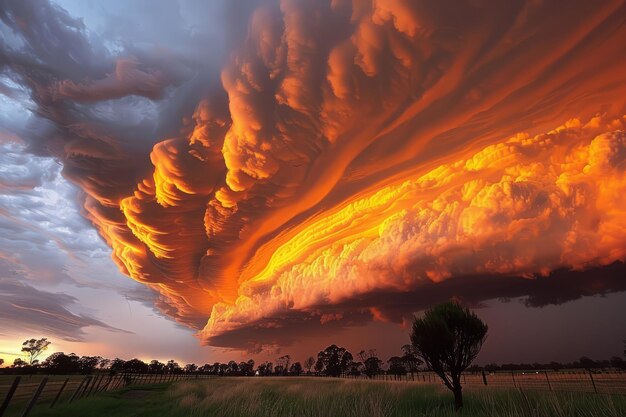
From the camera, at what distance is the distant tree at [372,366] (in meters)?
141

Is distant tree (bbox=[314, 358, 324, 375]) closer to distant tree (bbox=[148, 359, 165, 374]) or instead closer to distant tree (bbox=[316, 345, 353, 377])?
distant tree (bbox=[316, 345, 353, 377])

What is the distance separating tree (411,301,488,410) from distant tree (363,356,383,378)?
138 meters

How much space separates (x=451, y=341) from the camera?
17.2m

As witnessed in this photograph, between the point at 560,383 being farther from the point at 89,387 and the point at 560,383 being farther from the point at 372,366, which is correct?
the point at 372,366

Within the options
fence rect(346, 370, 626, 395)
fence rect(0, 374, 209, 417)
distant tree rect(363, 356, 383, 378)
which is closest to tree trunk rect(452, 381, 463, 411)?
fence rect(346, 370, 626, 395)

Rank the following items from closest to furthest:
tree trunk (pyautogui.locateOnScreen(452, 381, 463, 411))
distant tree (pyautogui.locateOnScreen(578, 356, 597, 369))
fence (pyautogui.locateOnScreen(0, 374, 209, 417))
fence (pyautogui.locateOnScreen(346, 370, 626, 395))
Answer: fence (pyautogui.locateOnScreen(0, 374, 209, 417)), tree trunk (pyautogui.locateOnScreen(452, 381, 463, 411)), fence (pyautogui.locateOnScreen(346, 370, 626, 395)), distant tree (pyautogui.locateOnScreen(578, 356, 597, 369))

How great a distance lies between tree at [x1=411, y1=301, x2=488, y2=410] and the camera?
17.0 metres

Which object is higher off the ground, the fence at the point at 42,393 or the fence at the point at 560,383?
the fence at the point at 42,393

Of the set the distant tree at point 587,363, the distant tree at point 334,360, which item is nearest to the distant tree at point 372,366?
the distant tree at point 334,360

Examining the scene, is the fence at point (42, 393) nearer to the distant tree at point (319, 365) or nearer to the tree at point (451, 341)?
the tree at point (451, 341)

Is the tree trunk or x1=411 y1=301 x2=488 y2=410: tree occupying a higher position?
x1=411 y1=301 x2=488 y2=410: tree

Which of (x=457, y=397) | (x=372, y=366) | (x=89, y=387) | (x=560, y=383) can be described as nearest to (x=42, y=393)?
(x=89, y=387)

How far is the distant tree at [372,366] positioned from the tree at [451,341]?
138231 mm

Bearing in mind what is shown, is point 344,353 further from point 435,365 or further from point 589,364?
point 435,365
